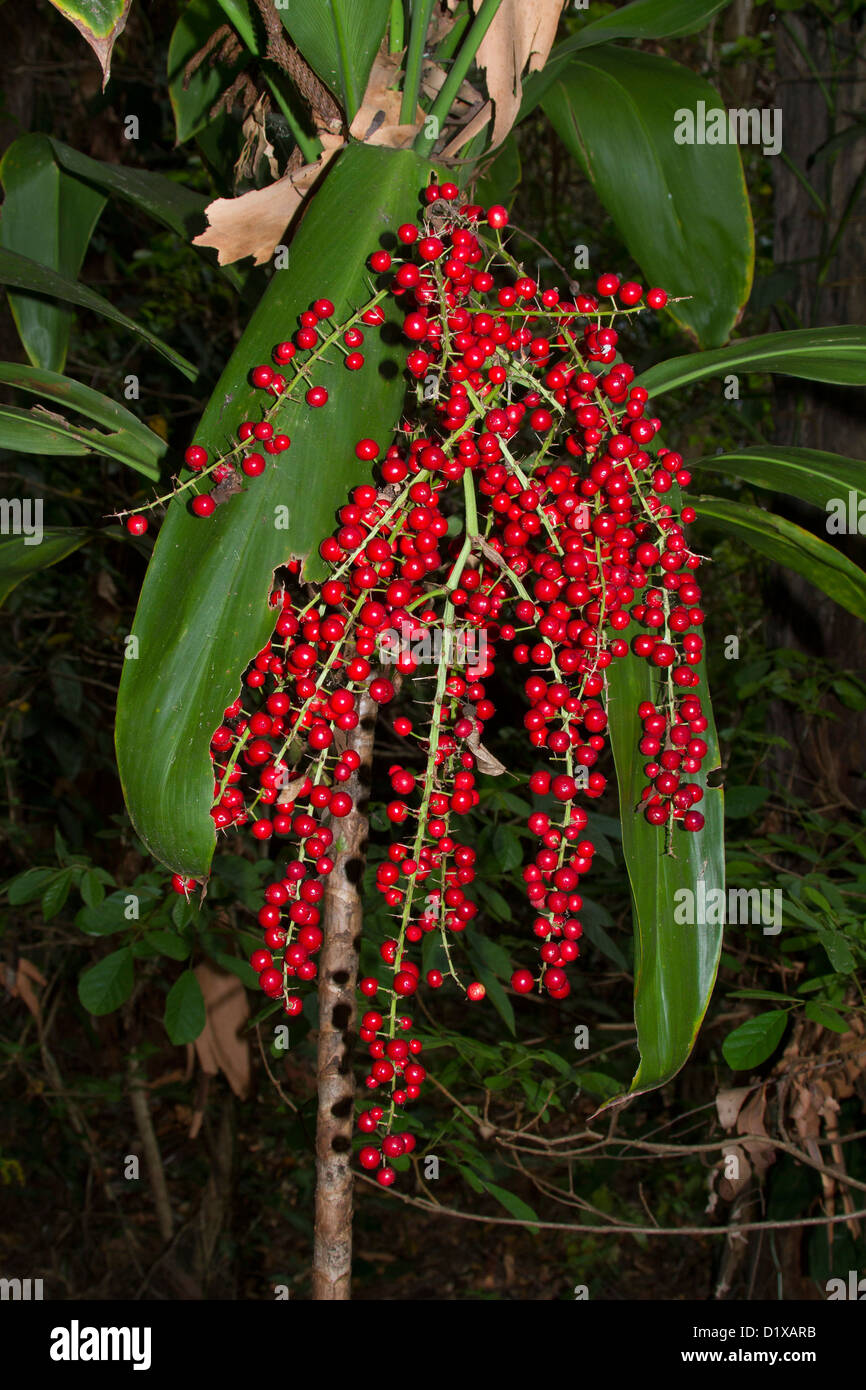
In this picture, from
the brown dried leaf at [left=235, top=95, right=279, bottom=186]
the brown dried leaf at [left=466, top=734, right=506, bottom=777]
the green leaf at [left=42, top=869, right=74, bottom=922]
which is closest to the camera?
the brown dried leaf at [left=466, top=734, right=506, bottom=777]

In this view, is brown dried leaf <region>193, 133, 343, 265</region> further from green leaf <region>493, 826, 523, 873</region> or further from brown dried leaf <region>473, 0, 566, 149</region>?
green leaf <region>493, 826, 523, 873</region>

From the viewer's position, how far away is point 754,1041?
1.13m

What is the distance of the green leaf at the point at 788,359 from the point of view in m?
0.84

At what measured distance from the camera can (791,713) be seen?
6.11 feet

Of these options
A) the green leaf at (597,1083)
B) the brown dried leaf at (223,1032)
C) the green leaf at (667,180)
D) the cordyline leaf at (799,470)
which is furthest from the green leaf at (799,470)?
the brown dried leaf at (223,1032)

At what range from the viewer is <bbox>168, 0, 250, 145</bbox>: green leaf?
1.10 metres

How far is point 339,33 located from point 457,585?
0.40 metres

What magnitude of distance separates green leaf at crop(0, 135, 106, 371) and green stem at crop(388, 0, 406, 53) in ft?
1.77

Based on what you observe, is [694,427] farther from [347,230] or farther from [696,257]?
[347,230]

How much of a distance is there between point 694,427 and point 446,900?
297 centimetres

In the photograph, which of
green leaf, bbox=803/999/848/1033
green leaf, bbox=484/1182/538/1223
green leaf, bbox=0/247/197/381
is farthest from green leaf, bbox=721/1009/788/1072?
green leaf, bbox=0/247/197/381

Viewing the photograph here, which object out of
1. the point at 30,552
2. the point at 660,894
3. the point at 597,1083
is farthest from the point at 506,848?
the point at 30,552

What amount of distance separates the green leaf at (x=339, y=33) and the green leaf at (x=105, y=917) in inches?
36.1

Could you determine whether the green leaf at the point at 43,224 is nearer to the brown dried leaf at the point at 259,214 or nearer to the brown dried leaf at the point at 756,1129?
the brown dried leaf at the point at 259,214
